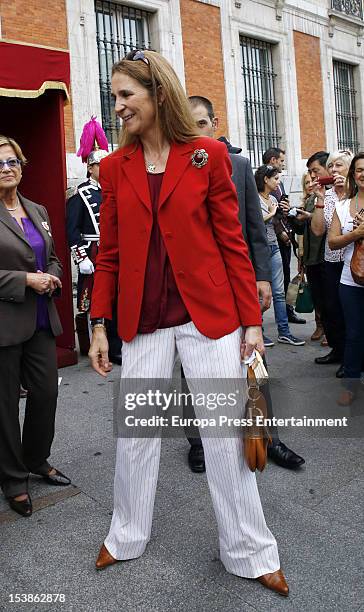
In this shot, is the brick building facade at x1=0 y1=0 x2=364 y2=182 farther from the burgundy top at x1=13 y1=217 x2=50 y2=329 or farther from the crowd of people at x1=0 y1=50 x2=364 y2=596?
the crowd of people at x1=0 y1=50 x2=364 y2=596

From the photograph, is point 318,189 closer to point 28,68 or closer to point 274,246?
point 274,246

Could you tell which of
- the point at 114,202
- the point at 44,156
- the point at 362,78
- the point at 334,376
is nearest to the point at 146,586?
the point at 114,202

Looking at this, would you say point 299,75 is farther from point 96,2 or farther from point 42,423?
point 42,423

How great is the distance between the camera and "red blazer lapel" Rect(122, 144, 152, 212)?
218cm

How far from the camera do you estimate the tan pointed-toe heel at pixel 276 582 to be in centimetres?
221

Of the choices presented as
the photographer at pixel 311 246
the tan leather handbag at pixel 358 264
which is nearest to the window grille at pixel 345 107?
the photographer at pixel 311 246

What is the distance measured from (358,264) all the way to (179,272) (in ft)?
7.49

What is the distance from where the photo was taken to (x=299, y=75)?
651 inches

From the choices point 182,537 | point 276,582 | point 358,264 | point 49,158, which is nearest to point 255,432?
point 276,582

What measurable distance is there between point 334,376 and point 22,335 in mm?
3158

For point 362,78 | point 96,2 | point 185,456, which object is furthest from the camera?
point 362,78

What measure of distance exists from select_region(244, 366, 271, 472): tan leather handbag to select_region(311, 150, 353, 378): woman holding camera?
3.09 metres

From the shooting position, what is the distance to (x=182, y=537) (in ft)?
8.73

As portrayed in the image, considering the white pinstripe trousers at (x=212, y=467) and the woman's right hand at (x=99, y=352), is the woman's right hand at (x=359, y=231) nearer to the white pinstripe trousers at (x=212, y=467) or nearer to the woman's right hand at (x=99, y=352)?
the white pinstripe trousers at (x=212, y=467)
